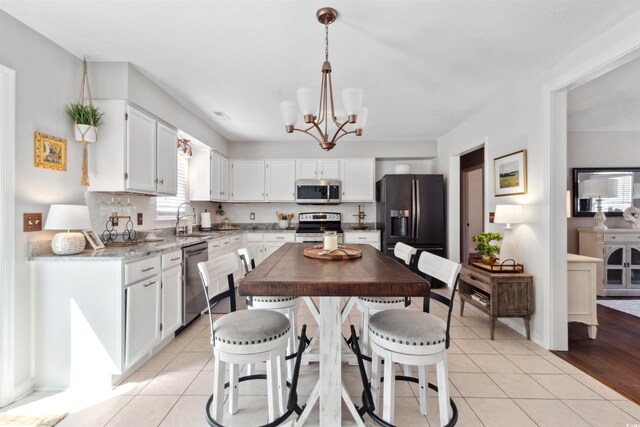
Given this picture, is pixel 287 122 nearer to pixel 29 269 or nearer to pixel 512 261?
pixel 29 269

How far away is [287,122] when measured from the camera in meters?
2.02

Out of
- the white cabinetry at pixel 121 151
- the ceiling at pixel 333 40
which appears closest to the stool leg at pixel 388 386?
the ceiling at pixel 333 40

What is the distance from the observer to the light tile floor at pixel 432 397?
1671 mm

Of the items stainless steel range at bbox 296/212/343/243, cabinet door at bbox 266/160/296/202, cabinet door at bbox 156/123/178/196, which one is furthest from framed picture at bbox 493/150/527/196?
cabinet door at bbox 156/123/178/196

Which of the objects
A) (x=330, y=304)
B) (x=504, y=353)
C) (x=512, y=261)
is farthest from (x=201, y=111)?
(x=504, y=353)

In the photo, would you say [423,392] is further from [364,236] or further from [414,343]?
[364,236]

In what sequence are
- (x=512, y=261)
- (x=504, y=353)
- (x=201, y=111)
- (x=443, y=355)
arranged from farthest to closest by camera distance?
(x=201, y=111)
(x=512, y=261)
(x=504, y=353)
(x=443, y=355)

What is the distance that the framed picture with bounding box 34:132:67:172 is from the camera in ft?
6.49

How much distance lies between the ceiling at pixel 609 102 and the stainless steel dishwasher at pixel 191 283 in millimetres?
4231

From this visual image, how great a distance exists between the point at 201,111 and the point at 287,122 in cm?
208

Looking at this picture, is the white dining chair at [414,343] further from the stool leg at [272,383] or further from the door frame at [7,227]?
the door frame at [7,227]

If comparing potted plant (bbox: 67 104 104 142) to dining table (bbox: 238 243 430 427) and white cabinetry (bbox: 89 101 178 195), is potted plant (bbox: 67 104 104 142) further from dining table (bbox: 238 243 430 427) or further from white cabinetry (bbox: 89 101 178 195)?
dining table (bbox: 238 243 430 427)

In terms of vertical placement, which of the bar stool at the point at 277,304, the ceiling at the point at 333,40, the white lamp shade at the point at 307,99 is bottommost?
the bar stool at the point at 277,304

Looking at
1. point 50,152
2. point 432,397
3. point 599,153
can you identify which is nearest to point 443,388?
point 432,397
